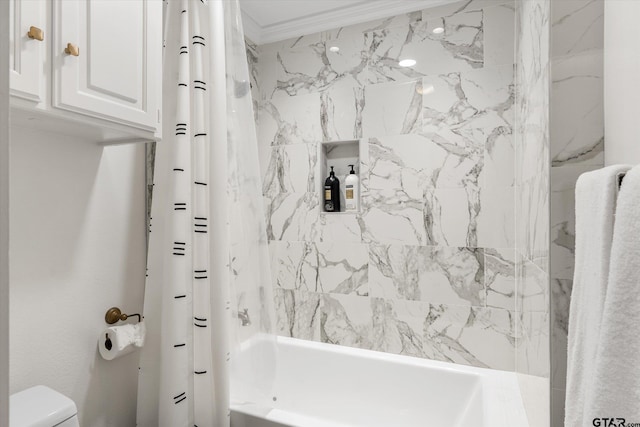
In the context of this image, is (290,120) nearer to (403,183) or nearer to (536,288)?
(403,183)

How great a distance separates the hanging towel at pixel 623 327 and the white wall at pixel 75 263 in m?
1.50

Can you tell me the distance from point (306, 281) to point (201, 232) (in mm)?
1191

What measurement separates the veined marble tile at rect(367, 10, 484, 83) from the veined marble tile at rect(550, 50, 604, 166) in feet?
4.07

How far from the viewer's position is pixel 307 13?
7.70 ft

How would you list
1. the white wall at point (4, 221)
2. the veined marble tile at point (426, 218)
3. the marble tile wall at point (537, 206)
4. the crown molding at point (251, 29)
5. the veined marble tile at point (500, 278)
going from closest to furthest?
the white wall at point (4, 221) → the marble tile wall at point (537, 206) → the veined marble tile at point (500, 278) → the veined marble tile at point (426, 218) → the crown molding at point (251, 29)

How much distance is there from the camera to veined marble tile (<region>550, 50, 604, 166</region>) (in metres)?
0.88

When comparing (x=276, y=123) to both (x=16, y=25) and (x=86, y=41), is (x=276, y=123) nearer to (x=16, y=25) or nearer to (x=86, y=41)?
(x=86, y=41)

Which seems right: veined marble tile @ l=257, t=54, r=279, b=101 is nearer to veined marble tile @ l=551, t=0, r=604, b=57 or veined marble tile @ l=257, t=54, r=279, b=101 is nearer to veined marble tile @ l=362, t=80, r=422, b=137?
veined marble tile @ l=362, t=80, r=422, b=137

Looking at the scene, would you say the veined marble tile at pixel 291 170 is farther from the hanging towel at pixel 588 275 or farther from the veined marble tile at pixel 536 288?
the hanging towel at pixel 588 275

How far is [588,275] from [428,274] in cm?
156

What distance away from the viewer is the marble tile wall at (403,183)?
1992mm

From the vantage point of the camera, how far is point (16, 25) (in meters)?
0.85

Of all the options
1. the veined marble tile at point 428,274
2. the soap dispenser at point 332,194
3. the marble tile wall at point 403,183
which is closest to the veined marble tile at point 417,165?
the marble tile wall at point 403,183

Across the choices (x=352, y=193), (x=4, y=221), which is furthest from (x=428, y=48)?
(x=4, y=221)
